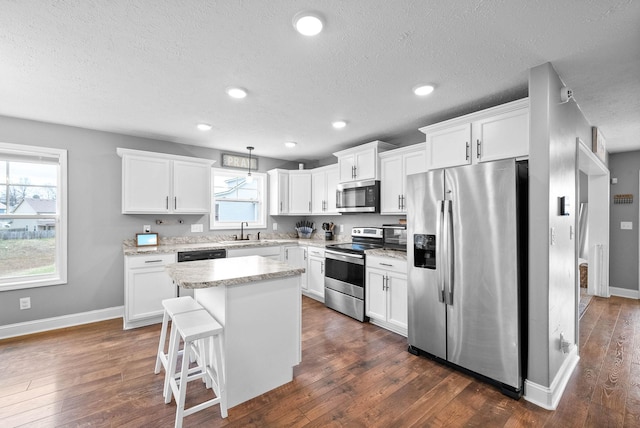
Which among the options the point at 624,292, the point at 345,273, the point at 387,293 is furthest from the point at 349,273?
the point at 624,292

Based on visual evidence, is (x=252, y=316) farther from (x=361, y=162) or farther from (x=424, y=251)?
(x=361, y=162)

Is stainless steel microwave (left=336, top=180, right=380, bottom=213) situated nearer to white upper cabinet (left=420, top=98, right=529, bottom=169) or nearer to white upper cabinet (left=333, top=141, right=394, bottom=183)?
white upper cabinet (left=333, top=141, right=394, bottom=183)

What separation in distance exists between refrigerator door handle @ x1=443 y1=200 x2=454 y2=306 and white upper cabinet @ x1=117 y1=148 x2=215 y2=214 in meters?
3.30

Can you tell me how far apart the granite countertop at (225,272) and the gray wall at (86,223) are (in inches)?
82.9

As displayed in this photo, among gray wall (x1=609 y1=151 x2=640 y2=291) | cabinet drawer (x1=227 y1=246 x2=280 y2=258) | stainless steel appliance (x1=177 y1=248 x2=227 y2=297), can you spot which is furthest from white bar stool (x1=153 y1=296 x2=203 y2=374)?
gray wall (x1=609 y1=151 x2=640 y2=291)

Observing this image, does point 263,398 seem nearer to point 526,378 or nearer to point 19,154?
point 526,378

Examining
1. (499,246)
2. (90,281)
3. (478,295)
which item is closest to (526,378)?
(478,295)

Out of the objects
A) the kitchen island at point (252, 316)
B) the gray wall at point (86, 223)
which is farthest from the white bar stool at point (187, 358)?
the gray wall at point (86, 223)

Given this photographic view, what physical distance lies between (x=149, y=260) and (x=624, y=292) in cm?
731

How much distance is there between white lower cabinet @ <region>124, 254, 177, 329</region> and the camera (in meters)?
3.42

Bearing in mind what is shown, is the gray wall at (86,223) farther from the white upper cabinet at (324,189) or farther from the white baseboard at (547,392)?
the white baseboard at (547,392)

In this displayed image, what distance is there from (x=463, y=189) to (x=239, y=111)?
236cm

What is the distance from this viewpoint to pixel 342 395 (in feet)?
7.08

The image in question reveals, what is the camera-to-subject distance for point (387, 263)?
3.31m
